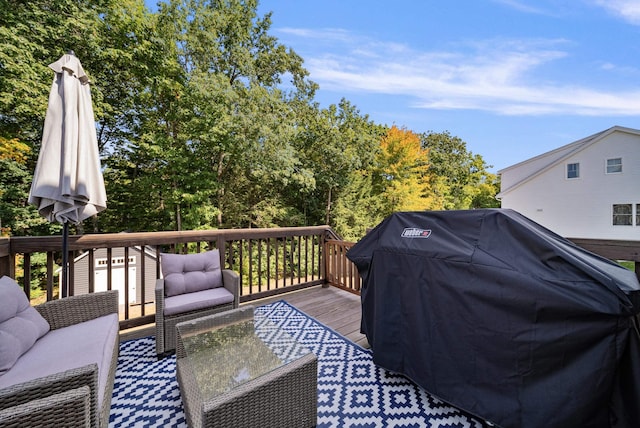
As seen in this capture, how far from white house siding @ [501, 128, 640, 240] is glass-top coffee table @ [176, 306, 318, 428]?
10.4 meters

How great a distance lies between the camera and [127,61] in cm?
895

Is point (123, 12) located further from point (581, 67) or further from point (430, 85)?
point (581, 67)

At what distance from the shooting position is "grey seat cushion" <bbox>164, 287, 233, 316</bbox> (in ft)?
8.02

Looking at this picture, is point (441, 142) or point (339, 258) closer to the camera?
point (339, 258)

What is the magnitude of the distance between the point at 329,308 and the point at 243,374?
204 cm

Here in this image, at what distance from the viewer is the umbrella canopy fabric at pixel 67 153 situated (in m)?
2.10

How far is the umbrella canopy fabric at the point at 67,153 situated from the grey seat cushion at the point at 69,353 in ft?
3.28

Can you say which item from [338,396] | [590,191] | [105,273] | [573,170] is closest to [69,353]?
[338,396]

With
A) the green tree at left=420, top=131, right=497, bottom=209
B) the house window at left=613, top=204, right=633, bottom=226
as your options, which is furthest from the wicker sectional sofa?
the green tree at left=420, top=131, right=497, bottom=209

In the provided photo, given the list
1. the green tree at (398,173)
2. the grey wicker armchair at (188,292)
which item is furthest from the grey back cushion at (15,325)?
the green tree at (398,173)

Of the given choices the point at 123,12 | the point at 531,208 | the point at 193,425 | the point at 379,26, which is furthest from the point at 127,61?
the point at 531,208

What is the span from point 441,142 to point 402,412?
23.5 meters

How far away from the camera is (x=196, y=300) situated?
2570mm

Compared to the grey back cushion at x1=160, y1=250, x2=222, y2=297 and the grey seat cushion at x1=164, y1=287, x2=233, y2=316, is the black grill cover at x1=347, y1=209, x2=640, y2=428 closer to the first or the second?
the grey seat cushion at x1=164, y1=287, x2=233, y2=316
